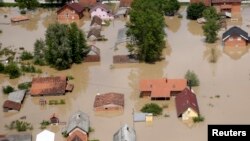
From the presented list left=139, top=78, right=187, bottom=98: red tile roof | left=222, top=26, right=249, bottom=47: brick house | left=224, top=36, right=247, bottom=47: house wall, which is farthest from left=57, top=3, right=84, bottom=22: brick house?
Result: left=139, top=78, right=187, bottom=98: red tile roof

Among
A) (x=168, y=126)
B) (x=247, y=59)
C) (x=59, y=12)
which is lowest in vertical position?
(x=168, y=126)

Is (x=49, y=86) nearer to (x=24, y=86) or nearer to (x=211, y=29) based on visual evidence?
(x=24, y=86)

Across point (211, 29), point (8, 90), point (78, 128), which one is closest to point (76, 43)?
point (8, 90)

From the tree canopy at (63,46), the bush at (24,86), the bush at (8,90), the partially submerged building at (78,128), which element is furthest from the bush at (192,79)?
the bush at (8,90)

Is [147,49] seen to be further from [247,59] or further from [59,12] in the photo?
[59,12]

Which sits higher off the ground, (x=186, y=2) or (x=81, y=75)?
(x=186, y=2)

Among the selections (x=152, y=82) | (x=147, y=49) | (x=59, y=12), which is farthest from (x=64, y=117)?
(x=59, y=12)

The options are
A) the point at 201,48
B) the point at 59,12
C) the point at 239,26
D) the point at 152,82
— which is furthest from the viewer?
the point at 59,12
